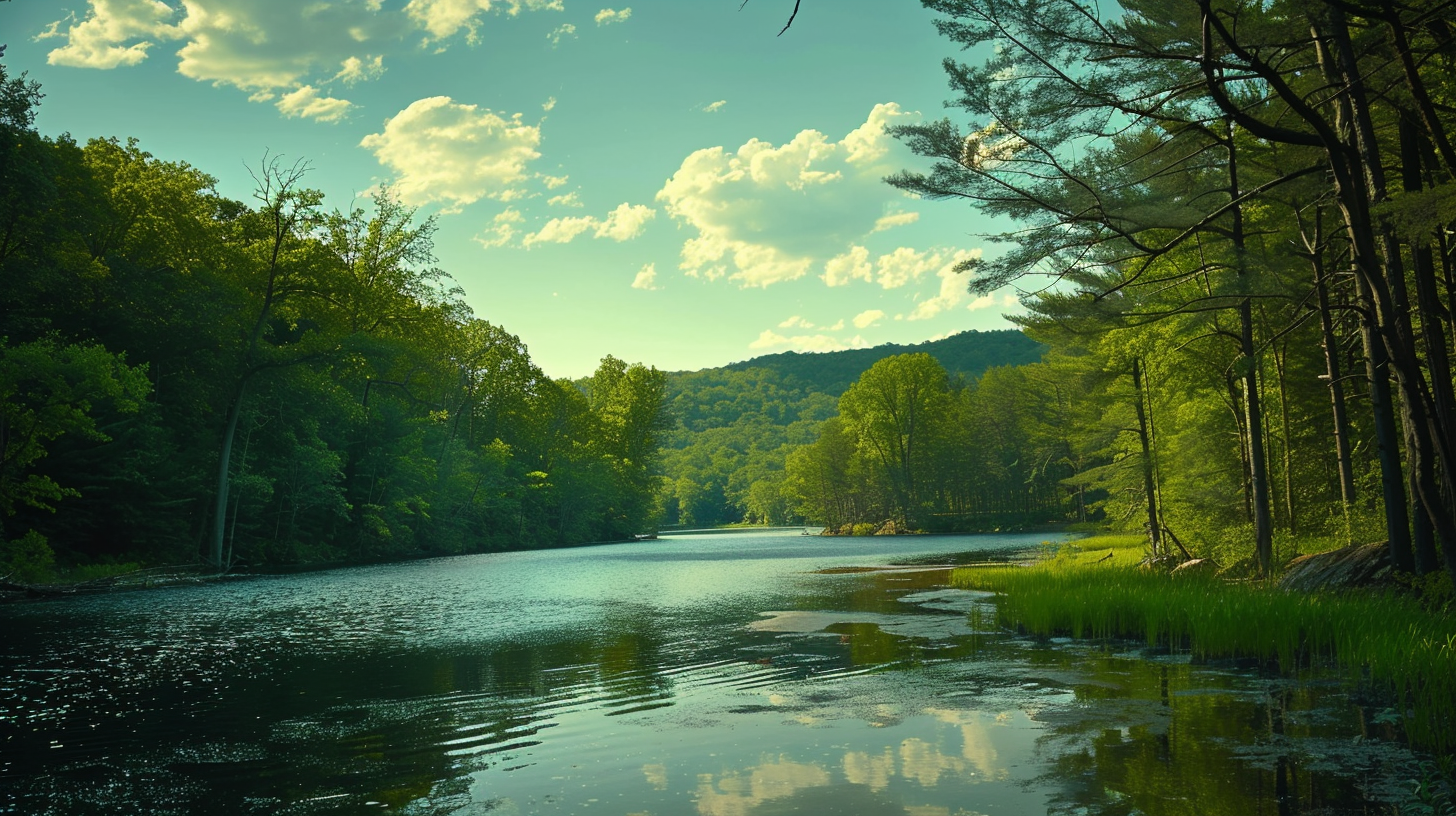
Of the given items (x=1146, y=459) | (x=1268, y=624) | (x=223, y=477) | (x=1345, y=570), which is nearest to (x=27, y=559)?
(x=223, y=477)

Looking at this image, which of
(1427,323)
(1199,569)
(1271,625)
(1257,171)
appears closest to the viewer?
(1271,625)

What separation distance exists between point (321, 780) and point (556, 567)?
126 ft

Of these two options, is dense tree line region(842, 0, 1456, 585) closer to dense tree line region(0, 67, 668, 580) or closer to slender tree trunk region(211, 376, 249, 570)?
dense tree line region(0, 67, 668, 580)

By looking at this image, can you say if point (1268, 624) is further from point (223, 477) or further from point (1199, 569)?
point (223, 477)

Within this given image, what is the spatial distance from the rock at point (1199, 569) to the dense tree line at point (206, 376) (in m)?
30.9

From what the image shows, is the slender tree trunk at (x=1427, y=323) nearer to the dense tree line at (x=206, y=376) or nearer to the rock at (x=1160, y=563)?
the rock at (x=1160, y=563)

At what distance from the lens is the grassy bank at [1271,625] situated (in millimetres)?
7786

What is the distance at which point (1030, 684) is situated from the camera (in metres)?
11.1

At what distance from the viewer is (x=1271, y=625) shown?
1173 centimetres

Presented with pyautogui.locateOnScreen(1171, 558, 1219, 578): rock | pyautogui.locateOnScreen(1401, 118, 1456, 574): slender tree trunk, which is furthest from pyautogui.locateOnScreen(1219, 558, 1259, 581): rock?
pyautogui.locateOnScreen(1401, 118, 1456, 574): slender tree trunk

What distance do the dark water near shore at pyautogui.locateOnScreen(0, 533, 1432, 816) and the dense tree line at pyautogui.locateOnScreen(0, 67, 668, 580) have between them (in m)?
13.3

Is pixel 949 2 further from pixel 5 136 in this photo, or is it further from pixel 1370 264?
pixel 5 136

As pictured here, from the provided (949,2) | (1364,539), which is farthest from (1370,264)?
(1364,539)

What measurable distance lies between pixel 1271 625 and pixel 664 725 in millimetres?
8190
